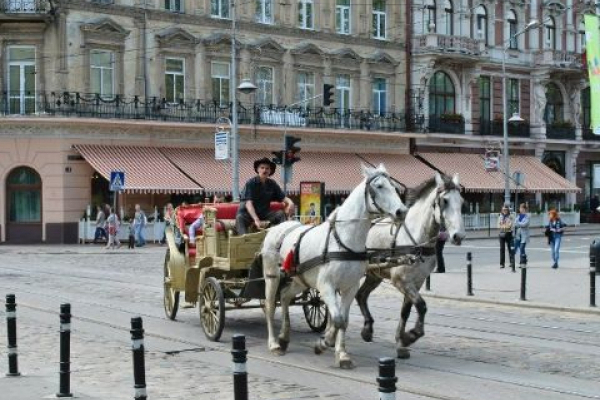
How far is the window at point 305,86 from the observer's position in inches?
1879

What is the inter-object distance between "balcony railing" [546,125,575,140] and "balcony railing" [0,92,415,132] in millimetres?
10168

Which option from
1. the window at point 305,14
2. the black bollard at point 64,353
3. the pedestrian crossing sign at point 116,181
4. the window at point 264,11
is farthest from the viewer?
the window at point 305,14

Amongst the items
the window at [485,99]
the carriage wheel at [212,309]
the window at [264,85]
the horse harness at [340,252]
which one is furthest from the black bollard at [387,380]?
the window at [485,99]

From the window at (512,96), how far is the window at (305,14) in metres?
13.4

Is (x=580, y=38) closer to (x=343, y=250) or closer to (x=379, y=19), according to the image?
(x=379, y=19)

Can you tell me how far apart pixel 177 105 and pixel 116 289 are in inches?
879

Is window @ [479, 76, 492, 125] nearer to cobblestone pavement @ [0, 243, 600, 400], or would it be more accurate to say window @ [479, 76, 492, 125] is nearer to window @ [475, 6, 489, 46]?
window @ [475, 6, 489, 46]

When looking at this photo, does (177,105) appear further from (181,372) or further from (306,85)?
(181,372)

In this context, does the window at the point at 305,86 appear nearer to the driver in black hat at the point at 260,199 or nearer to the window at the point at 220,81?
the window at the point at 220,81

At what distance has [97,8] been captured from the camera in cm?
4094

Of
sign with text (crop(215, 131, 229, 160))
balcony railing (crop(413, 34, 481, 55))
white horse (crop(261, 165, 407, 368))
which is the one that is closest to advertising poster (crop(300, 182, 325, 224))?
sign with text (crop(215, 131, 229, 160))

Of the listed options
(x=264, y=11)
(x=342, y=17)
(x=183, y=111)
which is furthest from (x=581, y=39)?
(x=183, y=111)

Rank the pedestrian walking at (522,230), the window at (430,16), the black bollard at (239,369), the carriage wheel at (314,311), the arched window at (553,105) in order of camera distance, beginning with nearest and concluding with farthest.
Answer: the black bollard at (239,369)
the carriage wheel at (314,311)
the pedestrian walking at (522,230)
the window at (430,16)
the arched window at (553,105)

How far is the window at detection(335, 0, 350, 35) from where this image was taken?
49500 mm
